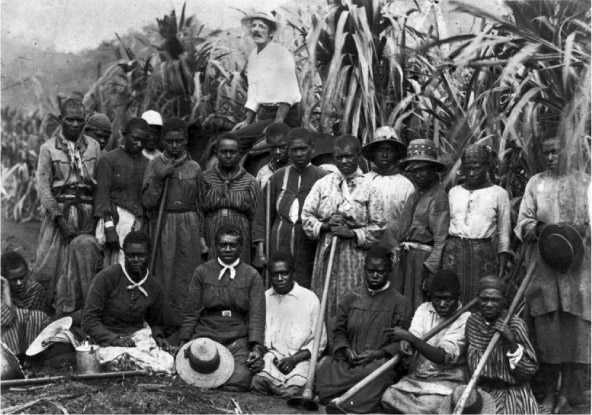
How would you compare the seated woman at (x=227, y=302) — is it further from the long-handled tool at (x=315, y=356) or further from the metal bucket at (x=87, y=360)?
the metal bucket at (x=87, y=360)

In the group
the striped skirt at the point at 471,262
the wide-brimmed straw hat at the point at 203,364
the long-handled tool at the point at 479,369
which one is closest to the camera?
the long-handled tool at the point at 479,369

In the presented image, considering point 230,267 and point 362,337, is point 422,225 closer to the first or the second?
point 362,337

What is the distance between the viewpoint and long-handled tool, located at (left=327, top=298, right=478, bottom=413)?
5.20 m

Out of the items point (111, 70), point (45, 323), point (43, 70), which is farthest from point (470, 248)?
point (43, 70)

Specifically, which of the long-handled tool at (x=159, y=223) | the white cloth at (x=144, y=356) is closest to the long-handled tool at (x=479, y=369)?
the white cloth at (x=144, y=356)

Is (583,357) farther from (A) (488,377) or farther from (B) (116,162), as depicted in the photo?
(B) (116,162)

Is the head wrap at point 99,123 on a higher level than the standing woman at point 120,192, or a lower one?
higher

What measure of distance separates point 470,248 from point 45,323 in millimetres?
2898

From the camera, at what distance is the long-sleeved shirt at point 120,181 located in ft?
22.1

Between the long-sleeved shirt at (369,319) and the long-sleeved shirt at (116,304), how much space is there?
129 cm

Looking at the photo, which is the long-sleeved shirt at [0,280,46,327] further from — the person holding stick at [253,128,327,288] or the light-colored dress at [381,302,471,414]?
the light-colored dress at [381,302,471,414]

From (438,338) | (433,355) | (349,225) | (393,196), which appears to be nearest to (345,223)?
(349,225)

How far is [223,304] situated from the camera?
605 cm

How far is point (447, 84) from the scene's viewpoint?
7.11m
